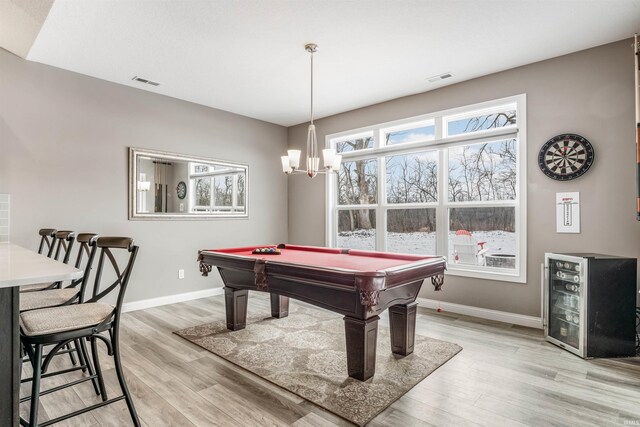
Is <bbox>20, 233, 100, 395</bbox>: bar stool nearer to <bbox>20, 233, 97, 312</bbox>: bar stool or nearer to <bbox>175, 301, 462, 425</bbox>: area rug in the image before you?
<bbox>20, 233, 97, 312</bbox>: bar stool

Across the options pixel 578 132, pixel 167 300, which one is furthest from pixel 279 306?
pixel 578 132

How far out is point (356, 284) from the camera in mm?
2189

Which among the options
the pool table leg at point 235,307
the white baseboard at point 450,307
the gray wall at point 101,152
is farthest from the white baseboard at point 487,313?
the gray wall at point 101,152

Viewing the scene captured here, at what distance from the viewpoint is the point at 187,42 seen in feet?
10.6

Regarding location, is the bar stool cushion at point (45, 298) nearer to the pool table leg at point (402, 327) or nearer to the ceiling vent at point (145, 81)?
the pool table leg at point (402, 327)

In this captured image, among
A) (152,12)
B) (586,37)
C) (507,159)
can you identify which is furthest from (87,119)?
(586,37)

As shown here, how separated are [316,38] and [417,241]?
2.82 m

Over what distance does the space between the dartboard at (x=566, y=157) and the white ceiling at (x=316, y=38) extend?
0.88m

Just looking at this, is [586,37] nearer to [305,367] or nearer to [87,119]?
[305,367]

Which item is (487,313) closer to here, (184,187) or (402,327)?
(402,327)

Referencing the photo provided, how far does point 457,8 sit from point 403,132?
2.23m

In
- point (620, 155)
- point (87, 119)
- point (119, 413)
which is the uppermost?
point (87, 119)

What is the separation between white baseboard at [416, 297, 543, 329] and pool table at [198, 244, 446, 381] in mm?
1445

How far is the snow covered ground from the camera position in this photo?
158 inches
